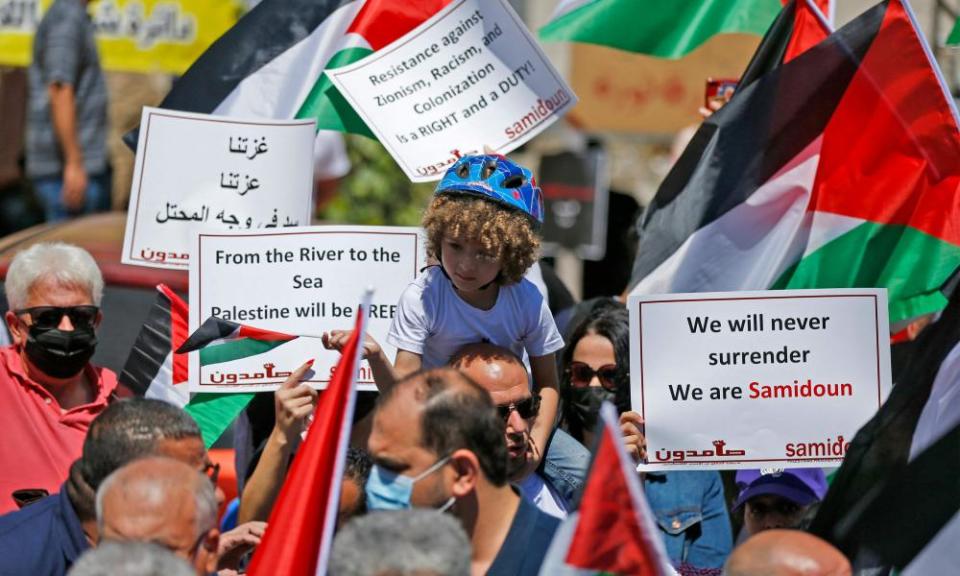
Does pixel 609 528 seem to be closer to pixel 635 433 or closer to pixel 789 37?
pixel 635 433

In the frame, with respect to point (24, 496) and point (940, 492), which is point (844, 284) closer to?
point (940, 492)

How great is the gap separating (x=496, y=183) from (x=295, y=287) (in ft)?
2.74

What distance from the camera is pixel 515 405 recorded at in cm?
481

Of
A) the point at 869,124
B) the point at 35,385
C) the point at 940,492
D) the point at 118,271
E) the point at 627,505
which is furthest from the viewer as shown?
the point at 118,271

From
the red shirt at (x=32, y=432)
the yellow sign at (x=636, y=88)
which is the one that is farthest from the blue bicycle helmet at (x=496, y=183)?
the yellow sign at (x=636, y=88)

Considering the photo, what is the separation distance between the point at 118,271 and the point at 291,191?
1.73 meters

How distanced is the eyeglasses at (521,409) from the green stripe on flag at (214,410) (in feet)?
3.89

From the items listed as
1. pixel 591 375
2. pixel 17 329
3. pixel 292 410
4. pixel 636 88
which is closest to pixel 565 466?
pixel 591 375

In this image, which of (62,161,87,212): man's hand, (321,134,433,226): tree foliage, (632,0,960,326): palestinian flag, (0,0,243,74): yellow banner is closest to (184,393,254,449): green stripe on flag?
(632,0,960,326): palestinian flag

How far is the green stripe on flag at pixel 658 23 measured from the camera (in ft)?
23.5

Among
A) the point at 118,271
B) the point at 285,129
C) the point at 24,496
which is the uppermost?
the point at 285,129

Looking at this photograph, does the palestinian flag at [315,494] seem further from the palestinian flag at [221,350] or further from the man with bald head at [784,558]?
the palestinian flag at [221,350]

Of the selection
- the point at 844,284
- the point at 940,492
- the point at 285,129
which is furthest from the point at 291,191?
the point at 940,492

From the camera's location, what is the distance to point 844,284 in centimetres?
616
